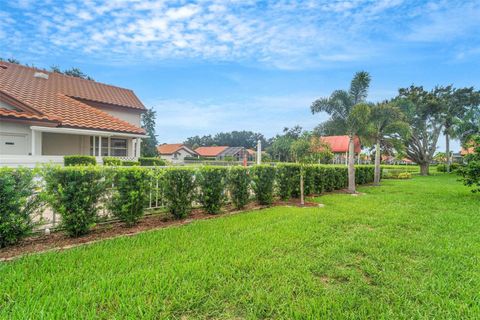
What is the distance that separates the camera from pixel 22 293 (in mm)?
2545

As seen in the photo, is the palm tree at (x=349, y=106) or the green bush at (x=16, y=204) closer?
the green bush at (x=16, y=204)

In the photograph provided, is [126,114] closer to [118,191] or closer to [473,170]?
[118,191]

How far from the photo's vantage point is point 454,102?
30.0 m

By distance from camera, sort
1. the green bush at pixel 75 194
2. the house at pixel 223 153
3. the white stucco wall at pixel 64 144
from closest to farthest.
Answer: the green bush at pixel 75 194 < the white stucco wall at pixel 64 144 < the house at pixel 223 153

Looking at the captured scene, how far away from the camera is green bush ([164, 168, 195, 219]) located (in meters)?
5.74

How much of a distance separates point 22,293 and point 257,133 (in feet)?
310

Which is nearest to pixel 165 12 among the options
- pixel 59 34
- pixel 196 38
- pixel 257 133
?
pixel 196 38

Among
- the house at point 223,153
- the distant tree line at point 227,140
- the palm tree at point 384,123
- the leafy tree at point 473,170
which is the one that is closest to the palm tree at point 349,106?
the palm tree at point 384,123

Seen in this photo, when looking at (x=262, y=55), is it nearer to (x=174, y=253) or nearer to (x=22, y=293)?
(x=174, y=253)

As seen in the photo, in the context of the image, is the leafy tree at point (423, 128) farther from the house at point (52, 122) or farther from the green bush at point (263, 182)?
the house at point (52, 122)

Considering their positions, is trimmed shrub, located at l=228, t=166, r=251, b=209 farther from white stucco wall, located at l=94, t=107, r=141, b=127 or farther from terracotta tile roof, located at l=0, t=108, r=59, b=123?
white stucco wall, located at l=94, t=107, r=141, b=127

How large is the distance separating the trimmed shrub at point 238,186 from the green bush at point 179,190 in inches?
52.7

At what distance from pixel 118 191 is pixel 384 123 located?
685 inches

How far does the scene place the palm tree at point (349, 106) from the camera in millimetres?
12906
